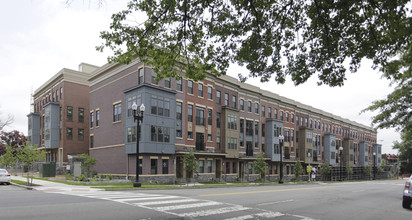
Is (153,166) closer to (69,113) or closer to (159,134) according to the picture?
(159,134)

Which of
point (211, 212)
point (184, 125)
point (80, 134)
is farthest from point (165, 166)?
point (211, 212)

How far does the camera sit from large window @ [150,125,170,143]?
103 ft

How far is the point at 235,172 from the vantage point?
142 ft

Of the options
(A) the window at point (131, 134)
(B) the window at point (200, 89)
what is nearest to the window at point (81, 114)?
(A) the window at point (131, 134)

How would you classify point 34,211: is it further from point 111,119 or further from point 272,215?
point 111,119

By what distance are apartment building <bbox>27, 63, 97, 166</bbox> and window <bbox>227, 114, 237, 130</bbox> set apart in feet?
68.8

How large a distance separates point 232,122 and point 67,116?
23207mm

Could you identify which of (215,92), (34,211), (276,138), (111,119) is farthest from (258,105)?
(34,211)

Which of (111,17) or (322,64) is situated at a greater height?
(111,17)

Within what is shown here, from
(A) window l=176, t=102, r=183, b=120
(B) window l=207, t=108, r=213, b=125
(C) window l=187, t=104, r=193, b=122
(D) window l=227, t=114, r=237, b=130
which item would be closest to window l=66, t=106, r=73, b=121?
(A) window l=176, t=102, r=183, b=120

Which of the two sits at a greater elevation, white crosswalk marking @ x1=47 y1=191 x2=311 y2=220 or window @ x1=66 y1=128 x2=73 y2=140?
window @ x1=66 y1=128 x2=73 y2=140

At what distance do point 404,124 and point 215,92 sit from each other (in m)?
23.6

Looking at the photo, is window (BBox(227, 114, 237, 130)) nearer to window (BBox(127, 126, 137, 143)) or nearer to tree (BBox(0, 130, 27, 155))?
window (BBox(127, 126, 137, 143))

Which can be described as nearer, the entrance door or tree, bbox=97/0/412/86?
tree, bbox=97/0/412/86
